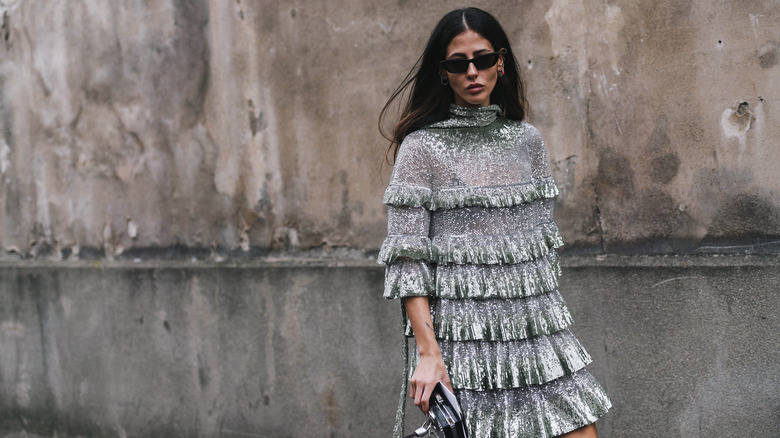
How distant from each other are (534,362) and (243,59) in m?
2.99

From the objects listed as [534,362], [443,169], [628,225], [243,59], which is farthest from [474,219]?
[243,59]

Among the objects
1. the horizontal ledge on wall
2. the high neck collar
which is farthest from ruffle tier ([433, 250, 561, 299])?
the horizontal ledge on wall

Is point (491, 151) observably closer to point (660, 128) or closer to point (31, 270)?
point (660, 128)

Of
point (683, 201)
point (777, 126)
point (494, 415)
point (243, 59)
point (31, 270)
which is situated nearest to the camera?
point (494, 415)

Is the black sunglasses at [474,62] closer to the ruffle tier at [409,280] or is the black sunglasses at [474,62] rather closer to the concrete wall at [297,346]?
the ruffle tier at [409,280]

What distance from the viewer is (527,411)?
2.32 meters

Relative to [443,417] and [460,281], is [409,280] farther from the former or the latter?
[443,417]

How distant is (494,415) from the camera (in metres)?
2.30

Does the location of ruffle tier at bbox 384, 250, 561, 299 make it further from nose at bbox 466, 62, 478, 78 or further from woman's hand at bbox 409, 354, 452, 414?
nose at bbox 466, 62, 478, 78

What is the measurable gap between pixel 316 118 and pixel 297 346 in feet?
4.27

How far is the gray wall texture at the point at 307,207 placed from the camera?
3.50 meters

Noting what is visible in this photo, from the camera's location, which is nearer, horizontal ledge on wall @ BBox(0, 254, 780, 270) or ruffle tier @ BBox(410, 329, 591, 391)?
ruffle tier @ BBox(410, 329, 591, 391)

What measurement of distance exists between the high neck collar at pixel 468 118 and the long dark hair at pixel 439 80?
0.04 m

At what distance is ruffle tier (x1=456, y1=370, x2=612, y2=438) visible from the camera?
2293 mm
